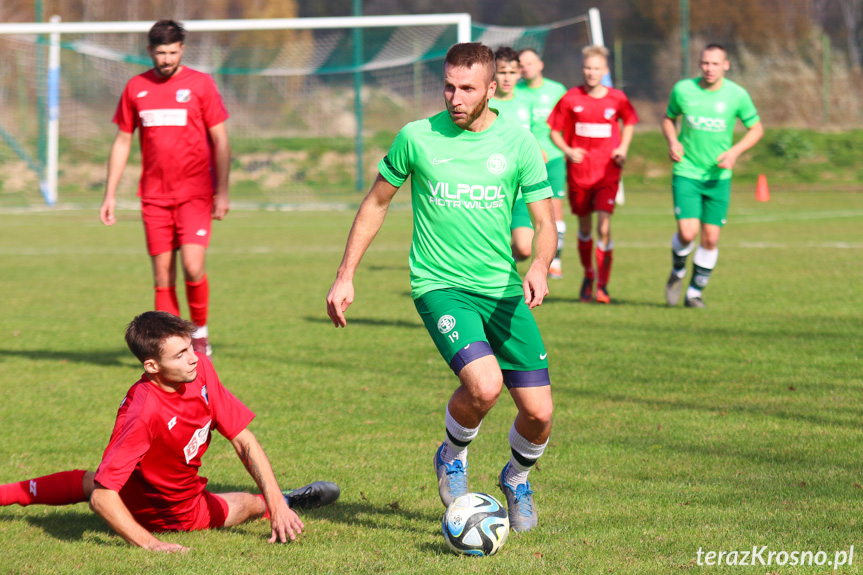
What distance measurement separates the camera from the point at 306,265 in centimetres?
1370

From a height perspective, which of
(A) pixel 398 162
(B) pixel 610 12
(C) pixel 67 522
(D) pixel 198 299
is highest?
(B) pixel 610 12

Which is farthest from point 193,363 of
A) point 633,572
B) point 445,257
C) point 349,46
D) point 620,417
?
point 349,46

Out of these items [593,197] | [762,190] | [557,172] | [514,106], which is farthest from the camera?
[762,190]

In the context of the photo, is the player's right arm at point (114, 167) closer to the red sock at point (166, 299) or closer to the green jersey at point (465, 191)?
the red sock at point (166, 299)

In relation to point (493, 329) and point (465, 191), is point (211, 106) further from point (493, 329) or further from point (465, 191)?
point (493, 329)

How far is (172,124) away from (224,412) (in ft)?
12.3

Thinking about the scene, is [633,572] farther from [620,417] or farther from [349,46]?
[349,46]

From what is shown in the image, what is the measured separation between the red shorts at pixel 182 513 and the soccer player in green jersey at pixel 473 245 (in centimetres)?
98

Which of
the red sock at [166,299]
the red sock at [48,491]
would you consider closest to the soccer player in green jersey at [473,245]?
the red sock at [48,491]

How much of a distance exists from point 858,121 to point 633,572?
102ft

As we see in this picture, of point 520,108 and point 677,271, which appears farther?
point 520,108

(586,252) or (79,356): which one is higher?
(586,252)

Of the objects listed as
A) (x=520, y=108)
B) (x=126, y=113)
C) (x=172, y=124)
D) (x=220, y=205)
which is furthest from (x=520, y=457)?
(x=520, y=108)

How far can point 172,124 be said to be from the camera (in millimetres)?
7188
